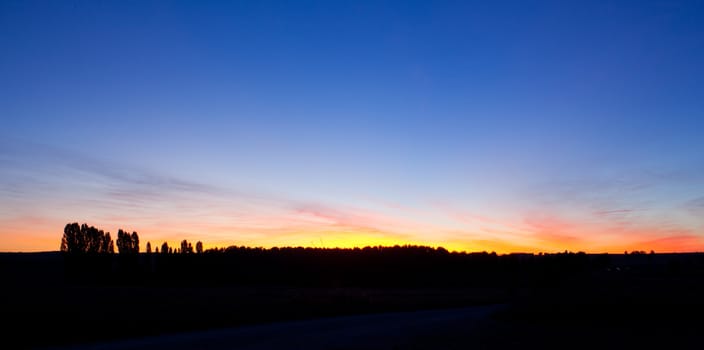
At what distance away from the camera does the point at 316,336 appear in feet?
71.8

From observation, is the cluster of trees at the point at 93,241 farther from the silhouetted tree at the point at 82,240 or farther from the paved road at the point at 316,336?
the paved road at the point at 316,336

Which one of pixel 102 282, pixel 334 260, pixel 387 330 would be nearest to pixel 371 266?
pixel 334 260

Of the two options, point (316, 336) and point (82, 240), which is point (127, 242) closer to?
point (82, 240)

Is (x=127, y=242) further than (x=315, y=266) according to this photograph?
No

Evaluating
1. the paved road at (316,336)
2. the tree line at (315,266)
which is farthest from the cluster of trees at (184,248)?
the paved road at (316,336)

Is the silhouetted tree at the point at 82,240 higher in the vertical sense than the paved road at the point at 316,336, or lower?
higher

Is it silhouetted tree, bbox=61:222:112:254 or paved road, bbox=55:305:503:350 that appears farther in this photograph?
silhouetted tree, bbox=61:222:112:254

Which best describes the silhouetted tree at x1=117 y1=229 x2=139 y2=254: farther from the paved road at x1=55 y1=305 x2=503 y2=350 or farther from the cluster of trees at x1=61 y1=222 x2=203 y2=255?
the paved road at x1=55 y1=305 x2=503 y2=350

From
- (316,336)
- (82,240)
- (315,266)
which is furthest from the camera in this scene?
(315,266)

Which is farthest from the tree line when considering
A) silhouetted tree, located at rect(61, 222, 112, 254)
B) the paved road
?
the paved road

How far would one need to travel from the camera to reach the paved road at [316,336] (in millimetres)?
18906

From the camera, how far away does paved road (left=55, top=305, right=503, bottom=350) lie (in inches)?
744

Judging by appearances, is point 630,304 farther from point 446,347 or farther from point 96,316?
point 96,316

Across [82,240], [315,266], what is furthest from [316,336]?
[315,266]
